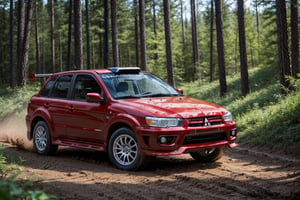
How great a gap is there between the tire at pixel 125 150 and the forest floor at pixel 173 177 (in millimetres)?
178

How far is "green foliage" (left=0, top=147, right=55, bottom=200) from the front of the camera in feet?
8.25

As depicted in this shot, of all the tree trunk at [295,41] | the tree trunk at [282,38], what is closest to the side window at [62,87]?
the tree trunk at [282,38]

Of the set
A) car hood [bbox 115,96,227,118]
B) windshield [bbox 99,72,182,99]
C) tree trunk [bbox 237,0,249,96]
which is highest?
tree trunk [bbox 237,0,249,96]

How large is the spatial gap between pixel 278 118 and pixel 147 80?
4.32m

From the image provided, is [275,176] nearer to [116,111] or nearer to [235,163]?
[235,163]

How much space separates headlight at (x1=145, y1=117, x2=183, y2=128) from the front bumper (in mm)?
74

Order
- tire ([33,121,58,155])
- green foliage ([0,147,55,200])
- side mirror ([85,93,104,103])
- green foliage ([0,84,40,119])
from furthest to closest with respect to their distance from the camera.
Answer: green foliage ([0,84,40,119]), tire ([33,121,58,155]), side mirror ([85,93,104,103]), green foliage ([0,147,55,200])

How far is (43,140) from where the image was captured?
9.34 metres

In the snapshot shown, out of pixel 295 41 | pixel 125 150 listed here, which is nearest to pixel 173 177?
pixel 125 150

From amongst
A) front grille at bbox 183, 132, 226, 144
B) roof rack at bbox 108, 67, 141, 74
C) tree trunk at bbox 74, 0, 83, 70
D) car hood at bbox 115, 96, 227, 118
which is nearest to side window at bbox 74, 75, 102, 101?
roof rack at bbox 108, 67, 141, 74

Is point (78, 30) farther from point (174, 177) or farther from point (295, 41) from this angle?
point (174, 177)

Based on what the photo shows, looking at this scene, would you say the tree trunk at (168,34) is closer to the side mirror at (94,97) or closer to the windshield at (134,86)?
the windshield at (134,86)

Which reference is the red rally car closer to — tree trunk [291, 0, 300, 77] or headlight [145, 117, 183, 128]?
headlight [145, 117, 183, 128]

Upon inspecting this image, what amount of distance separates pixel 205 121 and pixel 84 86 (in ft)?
9.74
